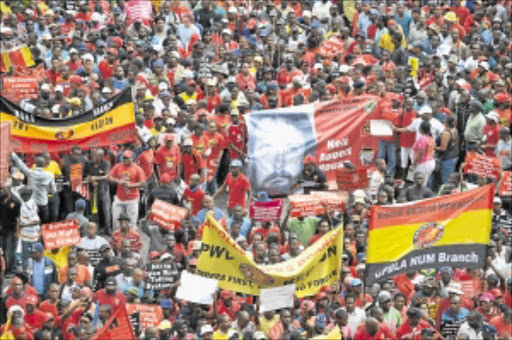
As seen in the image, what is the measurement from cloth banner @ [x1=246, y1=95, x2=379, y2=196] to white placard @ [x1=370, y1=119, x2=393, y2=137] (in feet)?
0.32

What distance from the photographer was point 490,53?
3828 centimetres

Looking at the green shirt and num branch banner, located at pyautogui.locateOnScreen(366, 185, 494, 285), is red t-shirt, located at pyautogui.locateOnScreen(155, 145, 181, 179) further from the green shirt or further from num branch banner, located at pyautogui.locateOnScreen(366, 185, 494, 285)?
num branch banner, located at pyautogui.locateOnScreen(366, 185, 494, 285)

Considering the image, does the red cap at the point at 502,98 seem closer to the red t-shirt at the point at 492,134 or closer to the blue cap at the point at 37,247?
the red t-shirt at the point at 492,134

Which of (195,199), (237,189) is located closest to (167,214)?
(195,199)

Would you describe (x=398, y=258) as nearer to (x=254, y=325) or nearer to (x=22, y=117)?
(x=254, y=325)

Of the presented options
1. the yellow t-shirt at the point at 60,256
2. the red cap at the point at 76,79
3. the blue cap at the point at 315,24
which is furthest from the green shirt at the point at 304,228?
the blue cap at the point at 315,24

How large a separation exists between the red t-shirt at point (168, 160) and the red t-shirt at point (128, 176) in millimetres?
553

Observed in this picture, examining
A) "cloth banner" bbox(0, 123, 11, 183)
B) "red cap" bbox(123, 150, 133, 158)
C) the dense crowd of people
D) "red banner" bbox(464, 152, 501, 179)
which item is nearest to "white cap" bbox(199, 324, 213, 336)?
the dense crowd of people

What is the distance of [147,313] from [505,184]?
7296 mm

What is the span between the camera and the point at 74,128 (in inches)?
1257

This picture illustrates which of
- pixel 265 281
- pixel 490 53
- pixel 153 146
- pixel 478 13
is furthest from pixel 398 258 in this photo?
pixel 478 13

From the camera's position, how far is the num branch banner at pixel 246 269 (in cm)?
2784

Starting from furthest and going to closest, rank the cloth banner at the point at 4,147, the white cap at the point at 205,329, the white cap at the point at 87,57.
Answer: the white cap at the point at 87,57
the cloth banner at the point at 4,147
the white cap at the point at 205,329

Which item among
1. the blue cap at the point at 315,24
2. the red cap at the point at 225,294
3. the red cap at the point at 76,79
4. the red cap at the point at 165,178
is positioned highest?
the red cap at the point at 76,79
